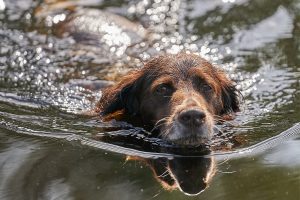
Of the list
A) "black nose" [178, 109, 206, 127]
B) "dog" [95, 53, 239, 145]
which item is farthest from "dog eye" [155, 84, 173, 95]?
"black nose" [178, 109, 206, 127]

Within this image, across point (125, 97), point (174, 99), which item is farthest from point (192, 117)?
point (125, 97)

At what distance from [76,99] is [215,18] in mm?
2973

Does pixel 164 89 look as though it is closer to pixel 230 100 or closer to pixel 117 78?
pixel 230 100

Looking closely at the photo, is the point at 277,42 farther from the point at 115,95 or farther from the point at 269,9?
the point at 115,95

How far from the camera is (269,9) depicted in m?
9.46

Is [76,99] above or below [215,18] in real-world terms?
below

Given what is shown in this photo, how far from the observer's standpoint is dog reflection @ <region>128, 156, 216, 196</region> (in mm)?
4500

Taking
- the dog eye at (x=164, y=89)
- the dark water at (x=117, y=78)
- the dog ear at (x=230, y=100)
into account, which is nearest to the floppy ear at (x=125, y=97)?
the dark water at (x=117, y=78)

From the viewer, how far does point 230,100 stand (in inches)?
253

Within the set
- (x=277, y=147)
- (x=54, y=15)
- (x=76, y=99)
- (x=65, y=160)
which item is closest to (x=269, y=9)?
(x=54, y=15)

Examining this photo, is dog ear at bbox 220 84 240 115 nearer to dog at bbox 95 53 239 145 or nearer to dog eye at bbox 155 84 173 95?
dog at bbox 95 53 239 145

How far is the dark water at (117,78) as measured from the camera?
4.63m

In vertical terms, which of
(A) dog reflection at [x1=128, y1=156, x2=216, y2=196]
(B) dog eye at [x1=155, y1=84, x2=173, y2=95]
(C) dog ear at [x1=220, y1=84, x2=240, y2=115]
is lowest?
(A) dog reflection at [x1=128, y1=156, x2=216, y2=196]

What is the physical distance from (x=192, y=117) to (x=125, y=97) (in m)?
1.46
